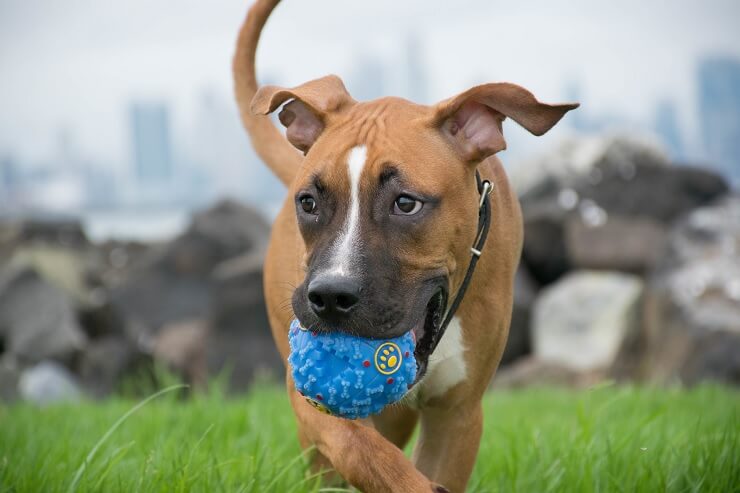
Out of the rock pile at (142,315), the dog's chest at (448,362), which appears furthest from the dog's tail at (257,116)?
the rock pile at (142,315)

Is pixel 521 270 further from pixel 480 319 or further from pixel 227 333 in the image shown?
pixel 480 319

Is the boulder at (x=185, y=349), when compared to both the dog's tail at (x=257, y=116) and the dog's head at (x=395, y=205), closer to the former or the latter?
the dog's tail at (x=257, y=116)

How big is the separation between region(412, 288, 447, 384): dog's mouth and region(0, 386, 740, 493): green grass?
60 centimetres

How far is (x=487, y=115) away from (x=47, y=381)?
28.8ft

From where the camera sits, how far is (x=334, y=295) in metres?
3.10

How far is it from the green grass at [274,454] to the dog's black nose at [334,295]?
664 millimetres

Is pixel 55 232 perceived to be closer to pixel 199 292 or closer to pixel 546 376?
pixel 199 292

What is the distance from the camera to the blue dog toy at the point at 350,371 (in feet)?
10.4

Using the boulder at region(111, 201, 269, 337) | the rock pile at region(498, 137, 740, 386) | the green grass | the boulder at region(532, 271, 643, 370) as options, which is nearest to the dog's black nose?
the green grass

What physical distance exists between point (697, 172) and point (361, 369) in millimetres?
10316

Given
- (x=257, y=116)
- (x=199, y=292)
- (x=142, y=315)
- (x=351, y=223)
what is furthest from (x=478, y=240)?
(x=142, y=315)

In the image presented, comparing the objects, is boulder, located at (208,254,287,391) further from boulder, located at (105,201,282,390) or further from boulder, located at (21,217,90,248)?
boulder, located at (21,217,90,248)

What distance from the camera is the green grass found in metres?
3.46

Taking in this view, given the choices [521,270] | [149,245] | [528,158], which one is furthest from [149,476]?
[149,245]
